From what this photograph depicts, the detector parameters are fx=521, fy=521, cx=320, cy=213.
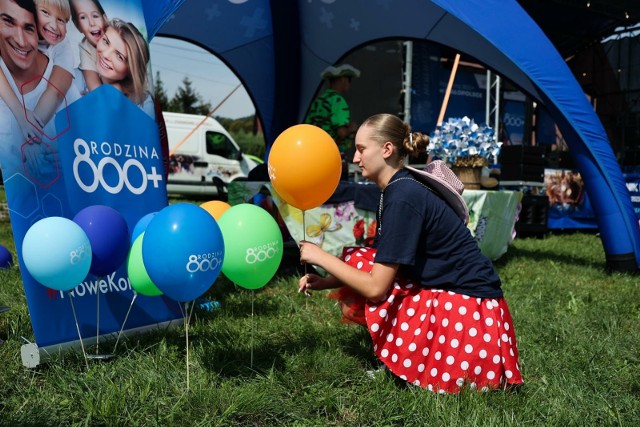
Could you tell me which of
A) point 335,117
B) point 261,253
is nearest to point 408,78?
point 335,117

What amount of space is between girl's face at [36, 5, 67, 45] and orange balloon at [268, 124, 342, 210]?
1.11 metres

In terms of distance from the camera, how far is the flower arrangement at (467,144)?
4570 mm

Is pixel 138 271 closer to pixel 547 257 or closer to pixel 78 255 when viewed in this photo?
pixel 78 255

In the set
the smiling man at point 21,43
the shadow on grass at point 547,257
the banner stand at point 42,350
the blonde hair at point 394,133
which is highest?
the smiling man at point 21,43

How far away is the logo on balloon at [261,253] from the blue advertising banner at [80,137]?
0.73 m

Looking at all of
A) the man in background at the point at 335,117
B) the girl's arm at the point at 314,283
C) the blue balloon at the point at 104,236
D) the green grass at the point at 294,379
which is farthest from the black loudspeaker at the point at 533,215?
the blue balloon at the point at 104,236

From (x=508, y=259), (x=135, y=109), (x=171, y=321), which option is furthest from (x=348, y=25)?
(x=171, y=321)

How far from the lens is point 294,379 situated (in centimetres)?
211

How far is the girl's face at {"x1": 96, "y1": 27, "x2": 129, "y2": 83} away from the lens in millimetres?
2457

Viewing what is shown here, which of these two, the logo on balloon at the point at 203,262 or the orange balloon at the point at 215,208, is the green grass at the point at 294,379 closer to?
the logo on balloon at the point at 203,262

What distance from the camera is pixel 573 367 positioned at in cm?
239

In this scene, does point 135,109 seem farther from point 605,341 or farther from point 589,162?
point 589,162

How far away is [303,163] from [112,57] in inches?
46.8

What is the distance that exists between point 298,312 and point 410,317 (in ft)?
3.97
